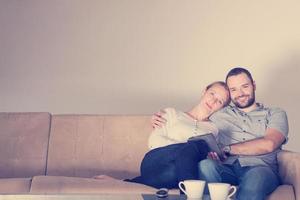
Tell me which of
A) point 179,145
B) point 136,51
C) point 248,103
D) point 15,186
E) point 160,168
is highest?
point 136,51

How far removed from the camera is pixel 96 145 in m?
3.48

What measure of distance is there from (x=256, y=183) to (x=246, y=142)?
1.46 ft

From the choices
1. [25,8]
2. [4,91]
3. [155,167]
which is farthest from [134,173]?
[25,8]

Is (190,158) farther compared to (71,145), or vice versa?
(71,145)

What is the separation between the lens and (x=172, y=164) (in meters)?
2.89

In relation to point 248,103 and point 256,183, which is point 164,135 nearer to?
point 248,103

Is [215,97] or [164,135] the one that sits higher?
[215,97]

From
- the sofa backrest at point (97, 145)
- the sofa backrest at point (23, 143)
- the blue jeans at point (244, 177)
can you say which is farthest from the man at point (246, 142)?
the sofa backrest at point (23, 143)

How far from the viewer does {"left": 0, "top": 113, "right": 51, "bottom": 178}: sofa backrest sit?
340cm

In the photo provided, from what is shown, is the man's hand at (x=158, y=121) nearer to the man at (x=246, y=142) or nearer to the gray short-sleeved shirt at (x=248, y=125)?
the man at (x=246, y=142)

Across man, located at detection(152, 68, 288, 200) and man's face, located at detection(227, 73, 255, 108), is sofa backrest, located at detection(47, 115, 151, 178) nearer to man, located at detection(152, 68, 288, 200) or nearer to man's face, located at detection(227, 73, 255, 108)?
man, located at detection(152, 68, 288, 200)

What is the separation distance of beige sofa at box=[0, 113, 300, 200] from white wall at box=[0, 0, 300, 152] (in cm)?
61

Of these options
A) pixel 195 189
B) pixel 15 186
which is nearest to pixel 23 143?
pixel 15 186

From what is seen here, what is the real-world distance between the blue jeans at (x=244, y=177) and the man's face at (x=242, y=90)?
41 cm
